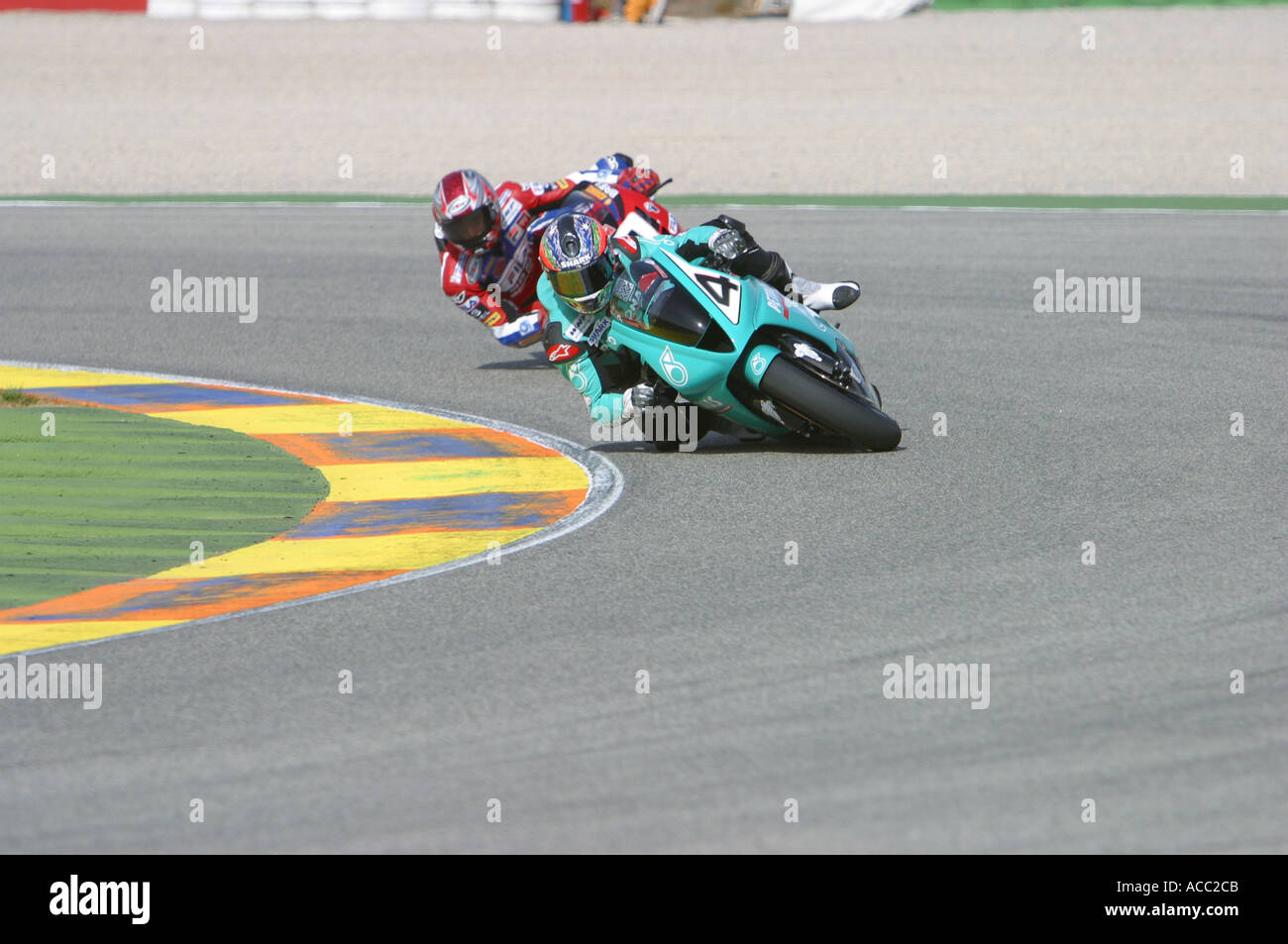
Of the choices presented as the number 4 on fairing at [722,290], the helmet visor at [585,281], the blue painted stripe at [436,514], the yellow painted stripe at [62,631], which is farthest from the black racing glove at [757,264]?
the yellow painted stripe at [62,631]

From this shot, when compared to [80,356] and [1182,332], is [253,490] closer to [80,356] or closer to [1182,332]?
[80,356]

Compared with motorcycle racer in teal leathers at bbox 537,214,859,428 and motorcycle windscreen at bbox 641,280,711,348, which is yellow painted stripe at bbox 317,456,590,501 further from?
motorcycle windscreen at bbox 641,280,711,348

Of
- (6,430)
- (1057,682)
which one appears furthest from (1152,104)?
(1057,682)

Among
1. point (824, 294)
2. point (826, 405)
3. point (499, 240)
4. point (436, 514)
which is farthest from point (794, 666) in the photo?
point (499, 240)

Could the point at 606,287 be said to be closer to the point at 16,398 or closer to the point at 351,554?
the point at 351,554

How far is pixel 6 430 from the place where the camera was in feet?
29.7

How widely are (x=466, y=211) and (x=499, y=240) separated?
0.34m

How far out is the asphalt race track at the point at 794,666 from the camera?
14.1 feet

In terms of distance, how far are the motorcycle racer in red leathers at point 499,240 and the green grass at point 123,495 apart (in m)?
1.85

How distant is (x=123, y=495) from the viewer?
25.8 feet

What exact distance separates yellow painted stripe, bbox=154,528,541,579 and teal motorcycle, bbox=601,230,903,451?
4.46ft

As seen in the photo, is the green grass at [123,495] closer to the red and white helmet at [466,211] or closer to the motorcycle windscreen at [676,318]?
the motorcycle windscreen at [676,318]

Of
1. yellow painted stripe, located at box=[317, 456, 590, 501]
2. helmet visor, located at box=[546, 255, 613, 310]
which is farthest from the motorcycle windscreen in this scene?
yellow painted stripe, located at box=[317, 456, 590, 501]
